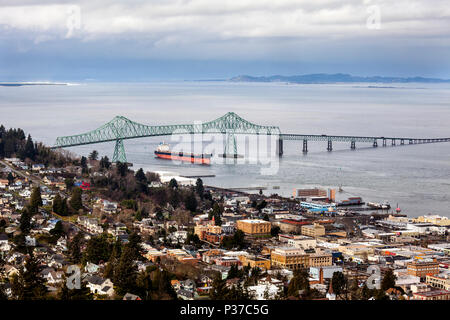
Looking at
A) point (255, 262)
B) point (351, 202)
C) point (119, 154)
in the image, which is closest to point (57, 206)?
point (255, 262)

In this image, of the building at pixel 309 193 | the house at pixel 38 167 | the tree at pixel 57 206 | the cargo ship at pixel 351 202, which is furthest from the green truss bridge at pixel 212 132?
the tree at pixel 57 206

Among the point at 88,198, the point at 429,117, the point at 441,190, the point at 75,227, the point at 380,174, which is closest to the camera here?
the point at 75,227

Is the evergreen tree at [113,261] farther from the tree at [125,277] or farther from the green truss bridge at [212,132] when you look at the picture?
the green truss bridge at [212,132]

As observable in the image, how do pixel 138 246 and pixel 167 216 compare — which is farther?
pixel 167 216

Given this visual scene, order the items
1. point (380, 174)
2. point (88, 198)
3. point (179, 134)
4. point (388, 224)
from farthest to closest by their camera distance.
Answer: point (179, 134) < point (380, 174) < point (88, 198) < point (388, 224)
